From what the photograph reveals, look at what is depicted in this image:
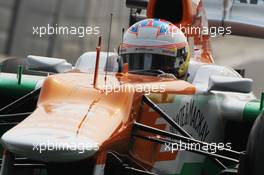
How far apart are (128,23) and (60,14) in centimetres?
227

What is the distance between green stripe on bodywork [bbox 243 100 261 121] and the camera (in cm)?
461

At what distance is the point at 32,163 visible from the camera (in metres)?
3.45

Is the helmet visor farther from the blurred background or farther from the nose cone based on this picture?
the blurred background

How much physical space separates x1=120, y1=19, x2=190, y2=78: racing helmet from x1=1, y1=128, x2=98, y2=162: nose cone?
139 cm

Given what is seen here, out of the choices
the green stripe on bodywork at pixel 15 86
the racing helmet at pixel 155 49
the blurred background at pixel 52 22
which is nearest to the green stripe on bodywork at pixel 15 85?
the green stripe on bodywork at pixel 15 86

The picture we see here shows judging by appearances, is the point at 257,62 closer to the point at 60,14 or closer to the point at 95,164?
the point at 60,14

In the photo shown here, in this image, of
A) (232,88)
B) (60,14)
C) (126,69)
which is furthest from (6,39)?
(232,88)

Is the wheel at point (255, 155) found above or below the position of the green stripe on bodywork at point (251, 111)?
above

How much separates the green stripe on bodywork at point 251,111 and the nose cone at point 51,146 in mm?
1841

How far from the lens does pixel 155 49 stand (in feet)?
14.3

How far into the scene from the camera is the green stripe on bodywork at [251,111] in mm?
4613

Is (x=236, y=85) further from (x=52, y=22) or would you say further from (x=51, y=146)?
(x=52, y=22)

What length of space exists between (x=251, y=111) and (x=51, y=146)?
2.03m

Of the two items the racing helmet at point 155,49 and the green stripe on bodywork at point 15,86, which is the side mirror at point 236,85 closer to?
the racing helmet at point 155,49
